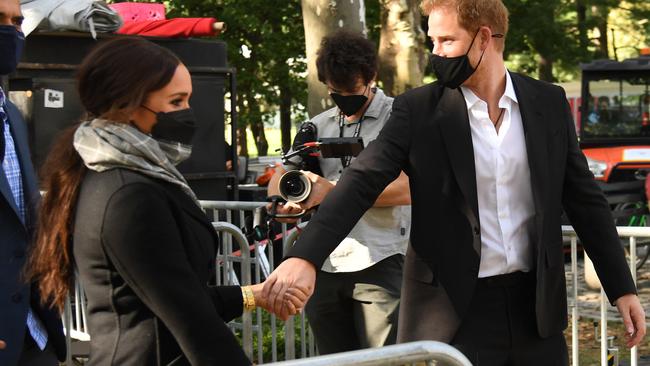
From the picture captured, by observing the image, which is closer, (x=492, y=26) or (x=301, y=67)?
(x=492, y=26)

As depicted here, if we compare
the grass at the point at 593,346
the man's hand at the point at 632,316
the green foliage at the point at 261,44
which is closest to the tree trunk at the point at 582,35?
the green foliage at the point at 261,44

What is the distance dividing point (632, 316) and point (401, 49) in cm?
838

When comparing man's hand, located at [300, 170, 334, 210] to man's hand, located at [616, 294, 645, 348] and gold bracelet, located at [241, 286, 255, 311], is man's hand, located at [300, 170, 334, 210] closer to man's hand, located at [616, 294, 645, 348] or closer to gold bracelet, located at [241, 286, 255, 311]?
gold bracelet, located at [241, 286, 255, 311]

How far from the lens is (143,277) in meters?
2.66

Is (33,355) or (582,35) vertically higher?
(582,35)

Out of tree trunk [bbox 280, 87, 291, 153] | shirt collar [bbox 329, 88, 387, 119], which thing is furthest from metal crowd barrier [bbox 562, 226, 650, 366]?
tree trunk [bbox 280, 87, 291, 153]

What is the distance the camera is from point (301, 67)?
23.1 m

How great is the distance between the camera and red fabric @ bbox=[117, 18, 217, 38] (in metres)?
10.1

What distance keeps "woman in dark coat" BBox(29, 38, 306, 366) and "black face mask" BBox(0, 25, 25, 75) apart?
2.67ft

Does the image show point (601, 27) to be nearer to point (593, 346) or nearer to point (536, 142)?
point (593, 346)

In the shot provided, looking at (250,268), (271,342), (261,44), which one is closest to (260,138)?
(261,44)

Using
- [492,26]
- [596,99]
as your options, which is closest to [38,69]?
[492,26]

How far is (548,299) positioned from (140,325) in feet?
4.54

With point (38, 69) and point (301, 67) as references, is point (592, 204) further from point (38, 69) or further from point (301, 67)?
point (301, 67)
